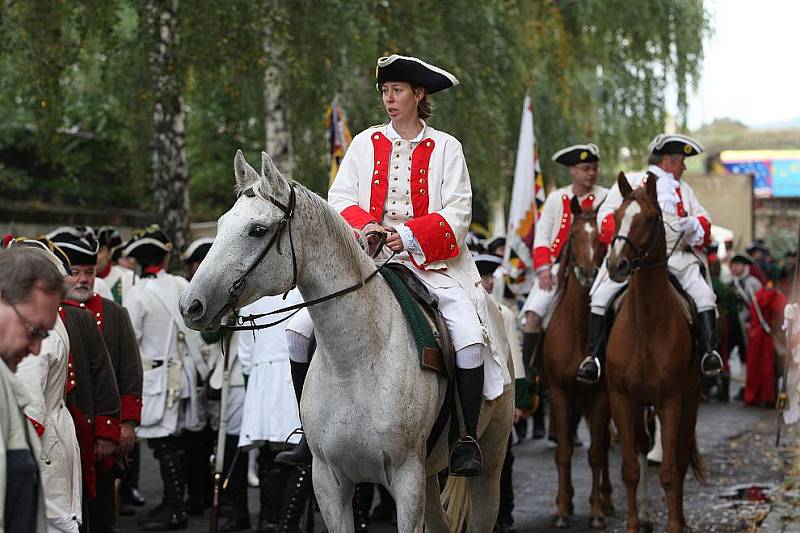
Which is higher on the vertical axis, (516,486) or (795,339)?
(795,339)

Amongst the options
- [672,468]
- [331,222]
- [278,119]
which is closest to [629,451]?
[672,468]

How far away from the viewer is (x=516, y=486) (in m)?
12.2

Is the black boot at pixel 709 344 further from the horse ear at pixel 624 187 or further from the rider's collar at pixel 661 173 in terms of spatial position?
the horse ear at pixel 624 187

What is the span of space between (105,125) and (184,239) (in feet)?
31.8

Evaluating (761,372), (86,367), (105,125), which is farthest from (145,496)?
(105,125)

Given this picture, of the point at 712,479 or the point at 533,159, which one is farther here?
the point at 533,159

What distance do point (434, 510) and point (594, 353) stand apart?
11.9ft

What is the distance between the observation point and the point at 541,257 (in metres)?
11.4

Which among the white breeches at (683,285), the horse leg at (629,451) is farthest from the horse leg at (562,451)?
the white breeches at (683,285)

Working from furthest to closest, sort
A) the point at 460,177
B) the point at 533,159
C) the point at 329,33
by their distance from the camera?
the point at 329,33, the point at 533,159, the point at 460,177

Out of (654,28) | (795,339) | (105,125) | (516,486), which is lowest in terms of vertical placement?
(516,486)

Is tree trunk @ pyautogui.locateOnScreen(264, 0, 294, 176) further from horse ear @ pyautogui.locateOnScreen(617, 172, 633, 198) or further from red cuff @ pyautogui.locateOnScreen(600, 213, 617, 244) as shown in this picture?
horse ear @ pyautogui.locateOnScreen(617, 172, 633, 198)

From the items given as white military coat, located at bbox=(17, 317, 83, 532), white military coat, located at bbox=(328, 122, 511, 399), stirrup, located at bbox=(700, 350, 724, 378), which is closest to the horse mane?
white military coat, located at bbox=(328, 122, 511, 399)

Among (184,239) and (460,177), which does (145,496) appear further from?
(460,177)
